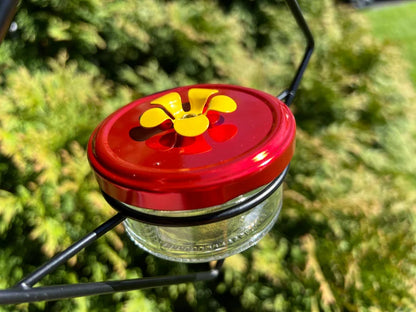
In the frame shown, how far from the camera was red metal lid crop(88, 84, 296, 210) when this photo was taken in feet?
1.93

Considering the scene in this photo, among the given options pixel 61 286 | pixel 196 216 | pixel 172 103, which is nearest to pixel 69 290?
pixel 61 286

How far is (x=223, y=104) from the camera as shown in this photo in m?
0.73

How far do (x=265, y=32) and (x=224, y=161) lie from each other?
285 cm

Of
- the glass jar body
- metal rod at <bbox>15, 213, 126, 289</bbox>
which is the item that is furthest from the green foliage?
metal rod at <bbox>15, 213, 126, 289</bbox>

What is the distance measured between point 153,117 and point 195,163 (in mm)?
150

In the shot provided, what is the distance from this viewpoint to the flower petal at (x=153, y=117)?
693 mm

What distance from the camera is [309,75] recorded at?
2.76 m

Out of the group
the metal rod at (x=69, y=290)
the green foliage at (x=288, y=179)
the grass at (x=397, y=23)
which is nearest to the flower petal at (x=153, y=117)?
the metal rod at (x=69, y=290)

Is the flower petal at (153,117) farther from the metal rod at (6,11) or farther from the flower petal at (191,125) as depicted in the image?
the metal rod at (6,11)

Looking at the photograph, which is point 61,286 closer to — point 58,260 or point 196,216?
point 58,260

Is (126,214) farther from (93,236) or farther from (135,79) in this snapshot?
(135,79)

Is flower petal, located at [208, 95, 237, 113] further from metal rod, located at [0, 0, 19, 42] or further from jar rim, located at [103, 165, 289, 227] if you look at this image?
metal rod, located at [0, 0, 19, 42]

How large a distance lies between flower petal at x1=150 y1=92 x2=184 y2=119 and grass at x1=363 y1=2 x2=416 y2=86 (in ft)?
16.4

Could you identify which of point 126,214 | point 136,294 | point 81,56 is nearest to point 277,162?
point 126,214
